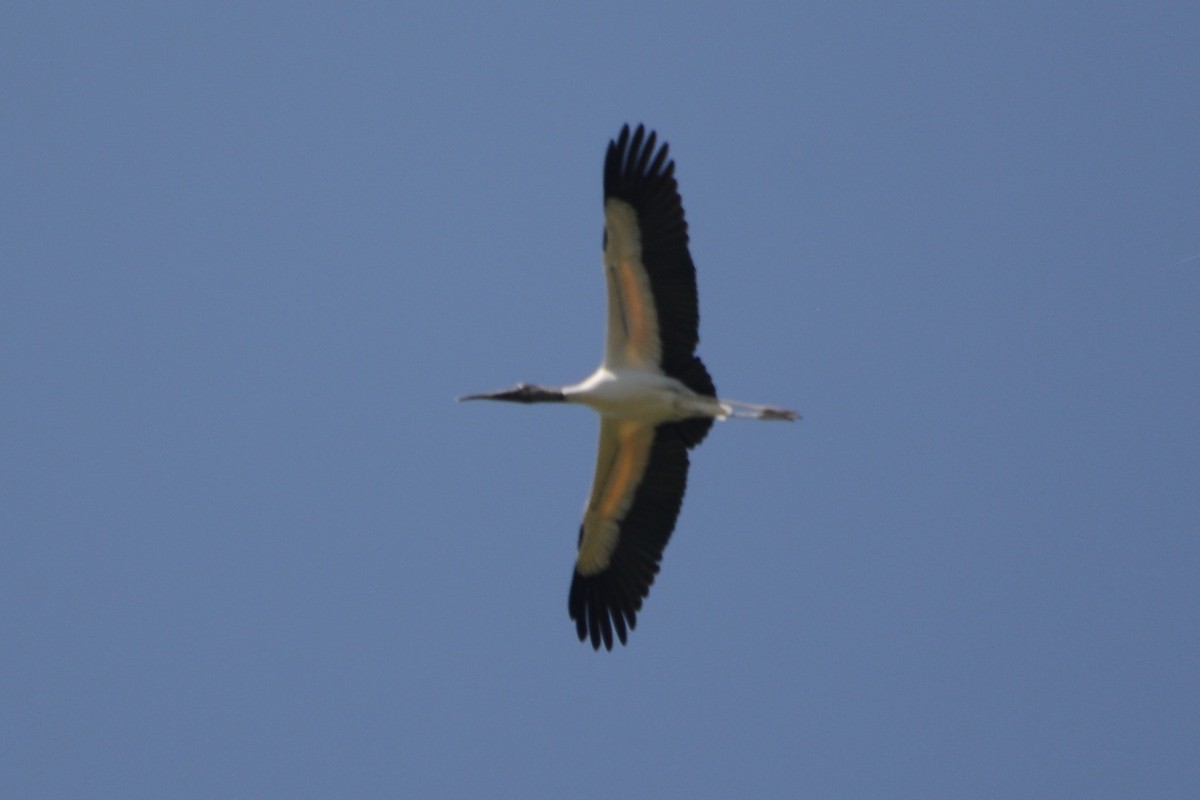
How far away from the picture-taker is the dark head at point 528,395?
64.5ft

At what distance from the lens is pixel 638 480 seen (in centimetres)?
1986

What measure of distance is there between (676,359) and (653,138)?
2112mm

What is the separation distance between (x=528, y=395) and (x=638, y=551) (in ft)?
6.26

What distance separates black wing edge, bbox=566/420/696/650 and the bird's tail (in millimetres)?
514

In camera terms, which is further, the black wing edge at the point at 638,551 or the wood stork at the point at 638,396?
the black wing edge at the point at 638,551

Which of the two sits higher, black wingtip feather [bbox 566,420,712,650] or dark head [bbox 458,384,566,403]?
dark head [bbox 458,384,566,403]

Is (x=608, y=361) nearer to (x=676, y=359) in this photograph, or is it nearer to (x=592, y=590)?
(x=676, y=359)

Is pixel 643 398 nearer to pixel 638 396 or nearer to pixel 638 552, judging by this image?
pixel 638 396

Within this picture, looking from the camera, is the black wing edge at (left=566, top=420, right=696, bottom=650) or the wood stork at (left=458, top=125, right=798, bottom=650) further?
the black wing edge at (left=566, top=420, right=696, bottom=650)

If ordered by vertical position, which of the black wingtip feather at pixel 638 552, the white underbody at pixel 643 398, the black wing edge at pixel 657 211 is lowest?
the black wingtip feather at pixel 638 552

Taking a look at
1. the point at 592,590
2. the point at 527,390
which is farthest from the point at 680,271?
the point at 592,590

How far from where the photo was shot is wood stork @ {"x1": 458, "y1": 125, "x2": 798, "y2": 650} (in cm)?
1869

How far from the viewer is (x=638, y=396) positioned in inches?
751

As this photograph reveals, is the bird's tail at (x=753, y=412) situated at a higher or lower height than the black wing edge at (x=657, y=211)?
lower
